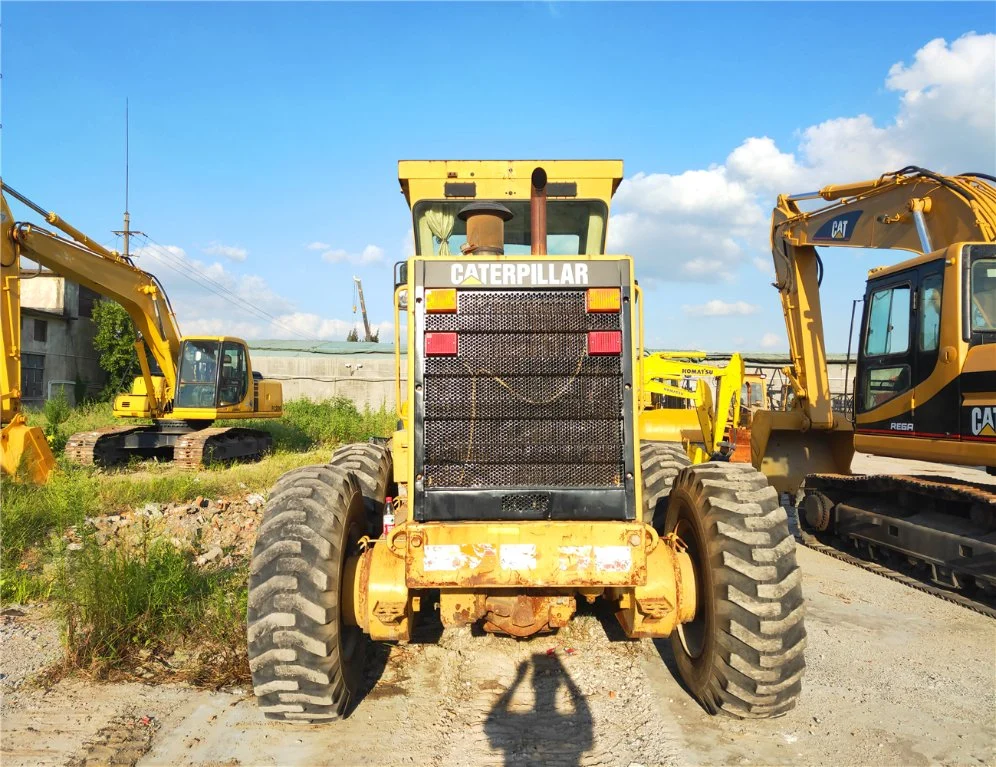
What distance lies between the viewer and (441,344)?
12.1ft

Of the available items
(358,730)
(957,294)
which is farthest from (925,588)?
(358,730)

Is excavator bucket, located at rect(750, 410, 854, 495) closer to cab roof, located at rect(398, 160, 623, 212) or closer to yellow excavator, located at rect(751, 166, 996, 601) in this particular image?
yellow excavator, located at rect(751, 166, 996, 601)

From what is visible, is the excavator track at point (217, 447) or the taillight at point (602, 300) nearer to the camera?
the taillight at point (602, 300)

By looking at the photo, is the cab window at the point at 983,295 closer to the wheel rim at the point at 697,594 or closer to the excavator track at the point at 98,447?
the wheel rim at the point at 697,594

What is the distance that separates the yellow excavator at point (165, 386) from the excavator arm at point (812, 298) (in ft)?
32.9

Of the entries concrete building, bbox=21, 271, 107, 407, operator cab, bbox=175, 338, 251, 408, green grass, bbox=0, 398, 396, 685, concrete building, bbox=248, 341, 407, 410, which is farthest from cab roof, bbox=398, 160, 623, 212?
concrete building, bbox=21, 271, 107, 407

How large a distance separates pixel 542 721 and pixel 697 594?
1.09 m

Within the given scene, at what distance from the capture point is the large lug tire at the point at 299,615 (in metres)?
3.53

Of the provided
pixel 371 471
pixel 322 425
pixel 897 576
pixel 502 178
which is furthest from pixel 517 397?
pixel 322 425

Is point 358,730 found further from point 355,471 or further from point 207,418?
point 207,418

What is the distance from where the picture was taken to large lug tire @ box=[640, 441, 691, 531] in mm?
4906

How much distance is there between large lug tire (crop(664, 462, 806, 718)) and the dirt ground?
22 cm

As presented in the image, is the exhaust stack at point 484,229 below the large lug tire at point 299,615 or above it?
above

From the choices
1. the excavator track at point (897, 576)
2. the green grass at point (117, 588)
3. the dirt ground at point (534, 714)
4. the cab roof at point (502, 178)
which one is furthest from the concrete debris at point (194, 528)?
the excavator track at point (897, 576)
